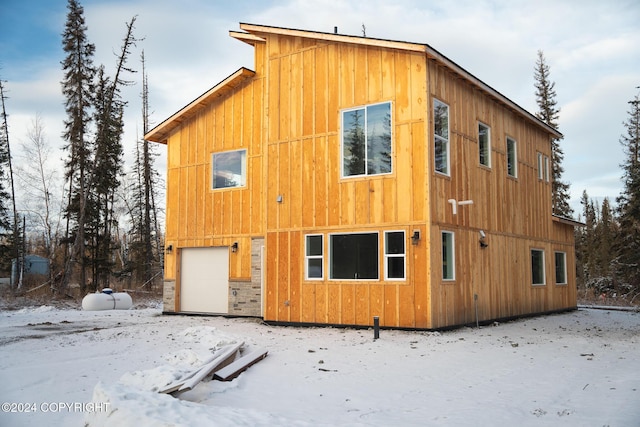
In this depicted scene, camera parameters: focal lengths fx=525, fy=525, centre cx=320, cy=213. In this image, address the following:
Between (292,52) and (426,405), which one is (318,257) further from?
(426,405)

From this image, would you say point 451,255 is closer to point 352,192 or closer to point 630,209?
point 352,192

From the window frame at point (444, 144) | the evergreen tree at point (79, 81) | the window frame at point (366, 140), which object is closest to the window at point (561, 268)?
the window frame at point (444, 144)

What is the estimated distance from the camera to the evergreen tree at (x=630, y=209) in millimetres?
27547

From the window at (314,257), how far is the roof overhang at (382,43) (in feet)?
16.9

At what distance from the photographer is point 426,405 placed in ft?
21.0

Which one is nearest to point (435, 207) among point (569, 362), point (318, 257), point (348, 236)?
point (348, 236)

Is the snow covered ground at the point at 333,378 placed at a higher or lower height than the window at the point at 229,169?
lower

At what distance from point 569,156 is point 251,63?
26.1 m

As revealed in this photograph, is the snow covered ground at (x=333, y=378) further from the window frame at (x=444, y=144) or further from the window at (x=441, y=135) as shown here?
the window at (x=441, y=135)

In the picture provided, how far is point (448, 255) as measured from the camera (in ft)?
42.9

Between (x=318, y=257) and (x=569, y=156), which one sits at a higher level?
(x=569, y=156)

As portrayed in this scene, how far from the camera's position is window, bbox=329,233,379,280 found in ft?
42.8

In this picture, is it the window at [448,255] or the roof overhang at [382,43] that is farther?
the window at [448,255]

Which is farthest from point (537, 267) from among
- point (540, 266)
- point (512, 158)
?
point (512, 158)
